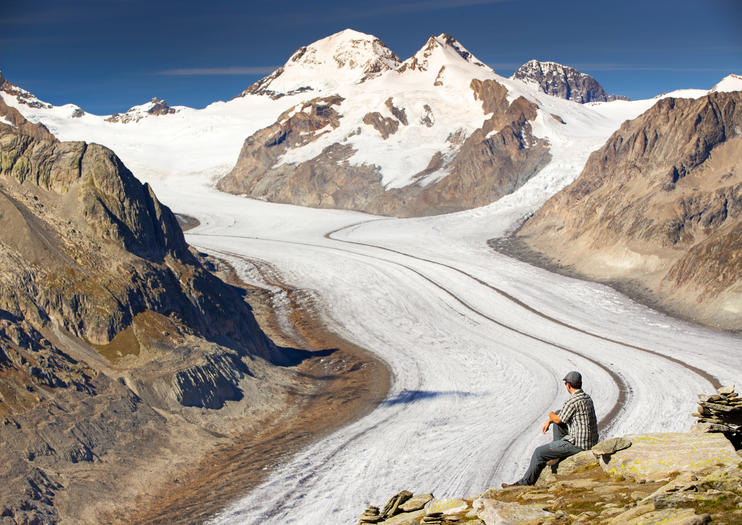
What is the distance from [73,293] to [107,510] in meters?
7.78

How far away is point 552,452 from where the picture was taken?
1117 cm

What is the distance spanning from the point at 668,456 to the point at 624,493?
4.23 ft

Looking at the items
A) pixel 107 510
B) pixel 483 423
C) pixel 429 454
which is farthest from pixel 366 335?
pixel 107 510

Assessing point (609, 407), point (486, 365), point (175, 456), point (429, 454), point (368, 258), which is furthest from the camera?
point (368, 258)

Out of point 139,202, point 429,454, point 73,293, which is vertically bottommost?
point 429,454

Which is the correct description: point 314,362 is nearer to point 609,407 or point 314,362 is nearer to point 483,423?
point 483,423

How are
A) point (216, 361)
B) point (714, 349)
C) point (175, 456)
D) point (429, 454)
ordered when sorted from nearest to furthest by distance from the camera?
1. point (175, 456)
2. point (429, 454)
3. point (216, 361)
4. point (714, 349)

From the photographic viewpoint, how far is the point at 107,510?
15555mm

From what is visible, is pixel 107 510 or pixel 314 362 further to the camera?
pixel 314 362

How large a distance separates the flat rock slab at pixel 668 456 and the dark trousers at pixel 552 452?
2.06 feet

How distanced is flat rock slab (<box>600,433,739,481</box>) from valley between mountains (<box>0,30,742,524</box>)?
8.33m

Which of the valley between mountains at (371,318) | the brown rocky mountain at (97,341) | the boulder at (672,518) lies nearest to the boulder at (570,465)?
the boulder at (672,518)

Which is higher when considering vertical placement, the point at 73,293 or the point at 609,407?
the point at 73,293

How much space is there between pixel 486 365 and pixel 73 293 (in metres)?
17.8
